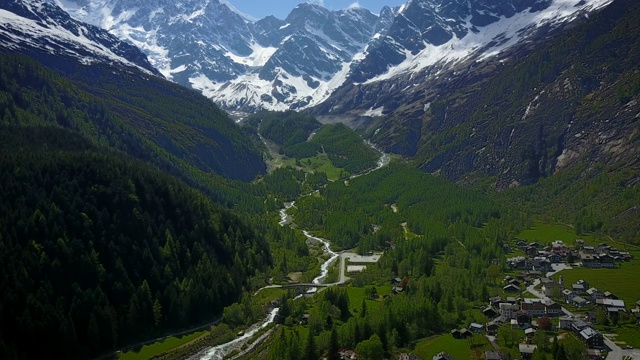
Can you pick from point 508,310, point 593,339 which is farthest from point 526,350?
point 508,310

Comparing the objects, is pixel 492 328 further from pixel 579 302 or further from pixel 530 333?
pixel 579 302

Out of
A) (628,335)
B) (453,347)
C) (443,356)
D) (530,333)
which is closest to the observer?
(443,356)

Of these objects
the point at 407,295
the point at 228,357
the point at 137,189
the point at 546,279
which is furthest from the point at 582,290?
the point at 137,189

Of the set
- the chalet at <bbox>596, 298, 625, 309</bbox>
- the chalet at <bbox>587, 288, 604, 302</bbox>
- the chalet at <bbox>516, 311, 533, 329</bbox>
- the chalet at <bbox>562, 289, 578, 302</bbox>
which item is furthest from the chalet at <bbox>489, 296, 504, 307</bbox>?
the chalet at <bbox>596, 298, 625, 309</bbox>

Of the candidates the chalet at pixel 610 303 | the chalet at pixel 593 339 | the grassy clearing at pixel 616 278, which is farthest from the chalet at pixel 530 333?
the grassy clearing at pixel 616 278

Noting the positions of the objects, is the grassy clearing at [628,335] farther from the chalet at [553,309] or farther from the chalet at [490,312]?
the chalet at [490,312]

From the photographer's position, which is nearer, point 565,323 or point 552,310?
point 565,323

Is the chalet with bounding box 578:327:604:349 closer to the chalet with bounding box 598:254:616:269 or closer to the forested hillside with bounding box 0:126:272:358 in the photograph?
the chalet with bounding box 598:254:616:269
